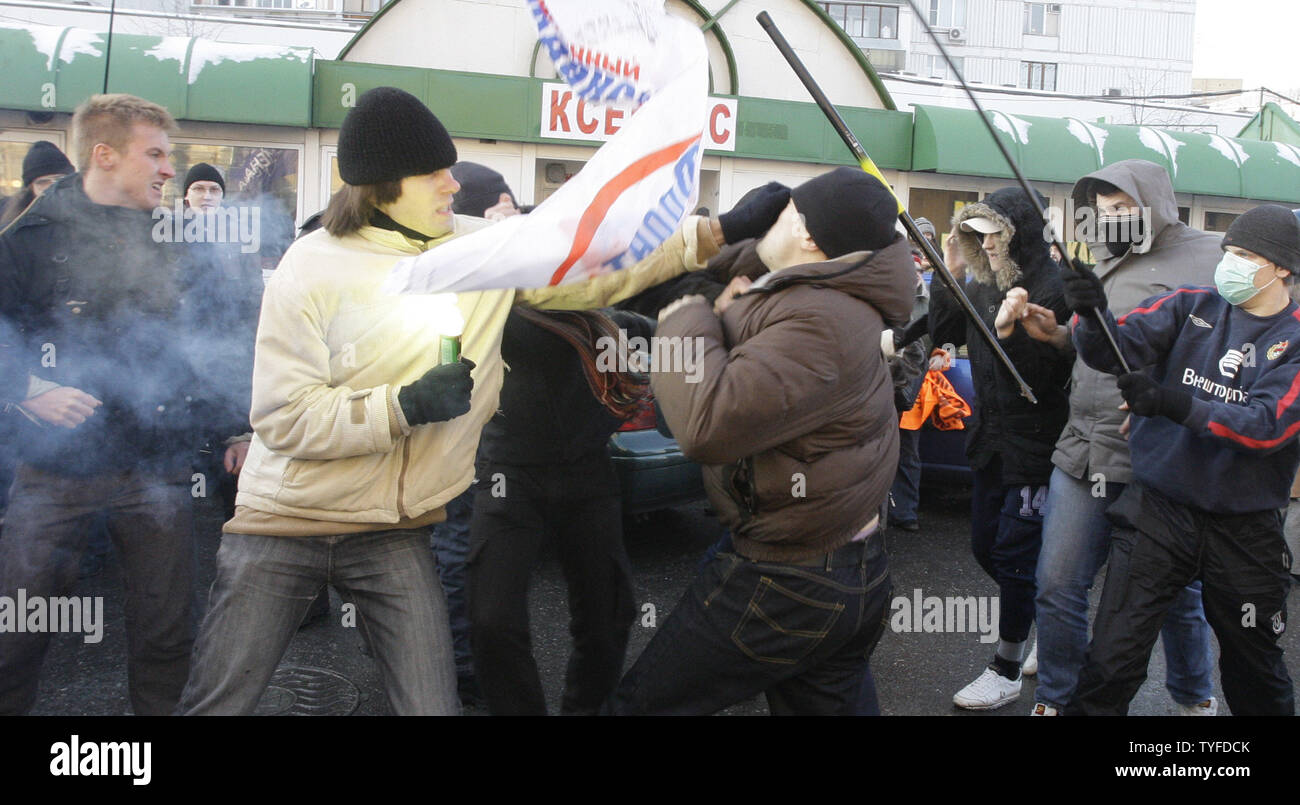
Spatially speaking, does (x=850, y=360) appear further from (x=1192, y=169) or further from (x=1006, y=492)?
(x=1192, y=169)

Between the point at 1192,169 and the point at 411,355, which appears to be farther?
the point at 1192,169

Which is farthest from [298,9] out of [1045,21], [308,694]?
[1045,21]

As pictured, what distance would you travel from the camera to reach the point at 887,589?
8.81 ft

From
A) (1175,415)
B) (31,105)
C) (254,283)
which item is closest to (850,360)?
(1175,415)

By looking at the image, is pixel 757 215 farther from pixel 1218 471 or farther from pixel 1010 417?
pixel 1010 417

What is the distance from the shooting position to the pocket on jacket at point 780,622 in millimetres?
2518

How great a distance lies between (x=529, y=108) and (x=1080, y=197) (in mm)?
11875

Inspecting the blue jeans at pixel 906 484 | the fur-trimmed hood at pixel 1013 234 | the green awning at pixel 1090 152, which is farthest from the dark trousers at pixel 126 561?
the green awning at pixel 1090 152

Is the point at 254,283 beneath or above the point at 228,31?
beneath

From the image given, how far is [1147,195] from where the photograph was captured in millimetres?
3732

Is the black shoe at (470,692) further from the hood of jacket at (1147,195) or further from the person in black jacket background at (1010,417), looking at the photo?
the hood of jacket at (1147,195)

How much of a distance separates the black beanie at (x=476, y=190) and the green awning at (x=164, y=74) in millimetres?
9811

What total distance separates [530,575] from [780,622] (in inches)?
43.7

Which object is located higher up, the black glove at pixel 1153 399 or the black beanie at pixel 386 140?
the black beanie at pixel 386 140
